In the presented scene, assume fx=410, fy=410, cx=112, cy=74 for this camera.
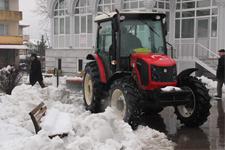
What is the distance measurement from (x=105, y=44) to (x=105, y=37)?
195 millimetres

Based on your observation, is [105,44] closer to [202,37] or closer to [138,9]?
[138,9]

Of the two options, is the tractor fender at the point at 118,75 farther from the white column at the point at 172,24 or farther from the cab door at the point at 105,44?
the white column at the point at 172,24

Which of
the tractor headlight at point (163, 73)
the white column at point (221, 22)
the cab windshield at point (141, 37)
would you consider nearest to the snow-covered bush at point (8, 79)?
the cab windshield at point (141, 37)

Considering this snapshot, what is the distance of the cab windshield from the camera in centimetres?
1012

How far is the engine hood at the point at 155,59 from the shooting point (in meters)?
9.35

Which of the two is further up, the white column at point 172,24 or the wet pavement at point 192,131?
the white column at point 172,24

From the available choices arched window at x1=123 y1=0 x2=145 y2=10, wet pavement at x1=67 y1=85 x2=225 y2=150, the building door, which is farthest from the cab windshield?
arched window at x1=123 y1=0 x2=145 y2=10

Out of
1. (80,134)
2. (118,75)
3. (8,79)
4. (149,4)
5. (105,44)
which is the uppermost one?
(149,4)

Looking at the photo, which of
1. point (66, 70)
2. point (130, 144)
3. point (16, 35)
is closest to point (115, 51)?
point (130, 144)

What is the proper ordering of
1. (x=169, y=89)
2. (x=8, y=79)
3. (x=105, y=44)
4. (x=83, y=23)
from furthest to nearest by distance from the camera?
1. (x=83, y=23)
2. (x=8, y=79)
3. (x=105, y=44)
4. (x=169, y=89)

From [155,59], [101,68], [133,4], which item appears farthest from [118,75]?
[133,4]

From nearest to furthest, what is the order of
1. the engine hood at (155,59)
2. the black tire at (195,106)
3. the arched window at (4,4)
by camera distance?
the engine hood at (155,59) < the black tire at (195,106) < the arched window at (4,4)

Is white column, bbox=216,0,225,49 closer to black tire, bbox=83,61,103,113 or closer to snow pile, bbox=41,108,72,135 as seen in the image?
black tire, bbox=83,61,103,113

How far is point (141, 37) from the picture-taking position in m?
10.2
